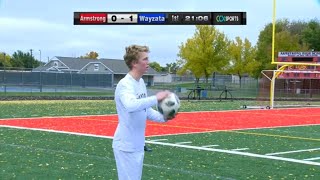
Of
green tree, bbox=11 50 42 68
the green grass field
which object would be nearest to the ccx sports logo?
the green grass field

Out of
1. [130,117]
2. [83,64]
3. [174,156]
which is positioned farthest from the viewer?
[83,64]

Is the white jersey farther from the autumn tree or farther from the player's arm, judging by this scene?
the autumn tree

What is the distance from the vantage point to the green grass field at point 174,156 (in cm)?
823

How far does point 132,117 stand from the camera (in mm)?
4684

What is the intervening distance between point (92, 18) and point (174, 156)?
2429 cm

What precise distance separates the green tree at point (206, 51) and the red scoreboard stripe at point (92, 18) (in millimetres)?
21375

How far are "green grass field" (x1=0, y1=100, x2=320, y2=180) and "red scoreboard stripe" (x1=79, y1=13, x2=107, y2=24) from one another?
63.6ft

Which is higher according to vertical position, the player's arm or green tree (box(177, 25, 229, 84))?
green tree (box(177, 25, 229, 84))

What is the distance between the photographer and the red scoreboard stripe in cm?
3294

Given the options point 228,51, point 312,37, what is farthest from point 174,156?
point 312,37

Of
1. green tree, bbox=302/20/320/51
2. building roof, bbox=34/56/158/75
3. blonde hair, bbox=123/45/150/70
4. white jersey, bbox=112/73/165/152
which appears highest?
green tree, bbox=302/20/320/51
